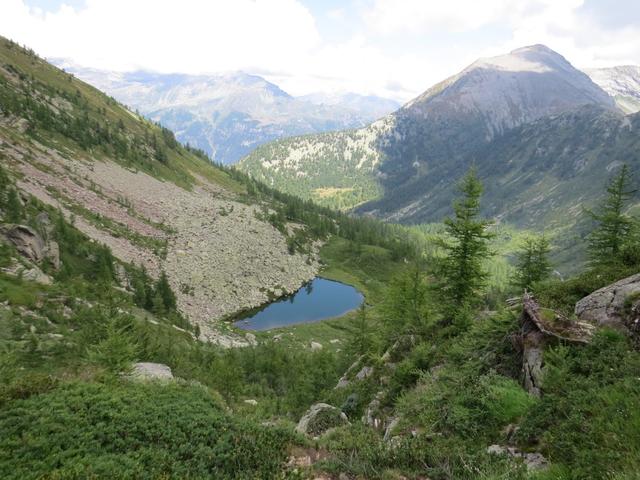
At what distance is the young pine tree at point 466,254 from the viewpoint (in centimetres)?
2528

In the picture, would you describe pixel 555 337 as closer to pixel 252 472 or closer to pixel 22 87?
pixel 252 472

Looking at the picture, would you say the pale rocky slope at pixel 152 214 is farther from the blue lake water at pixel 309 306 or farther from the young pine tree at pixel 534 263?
the young pine tree at pixel 534 263

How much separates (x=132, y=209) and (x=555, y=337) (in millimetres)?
80022

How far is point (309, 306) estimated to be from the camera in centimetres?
8288

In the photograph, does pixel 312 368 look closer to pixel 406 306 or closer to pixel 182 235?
pixel 406 306

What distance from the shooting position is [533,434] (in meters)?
9.98

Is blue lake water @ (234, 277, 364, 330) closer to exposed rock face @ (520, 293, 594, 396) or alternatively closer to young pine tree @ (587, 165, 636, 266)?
young pine tree @ (587, 165, 636, 266)

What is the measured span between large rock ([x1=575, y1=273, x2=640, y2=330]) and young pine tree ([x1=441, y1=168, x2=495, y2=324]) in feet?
34.8

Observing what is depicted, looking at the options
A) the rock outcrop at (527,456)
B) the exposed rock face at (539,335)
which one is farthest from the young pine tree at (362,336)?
the rock outcrop at (527,456)

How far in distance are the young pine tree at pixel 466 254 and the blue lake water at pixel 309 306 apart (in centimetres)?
4519

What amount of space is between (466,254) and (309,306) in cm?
5997

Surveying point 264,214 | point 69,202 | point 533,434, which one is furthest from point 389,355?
point 264,214

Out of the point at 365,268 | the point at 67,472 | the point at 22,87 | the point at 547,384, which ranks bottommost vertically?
the point at 365,268

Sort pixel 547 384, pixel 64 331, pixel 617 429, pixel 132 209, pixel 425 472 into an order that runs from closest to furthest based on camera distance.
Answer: pixel 617 429
pixel 425 472
pixel 547 384
pixel 64 331
pixel 132 209
